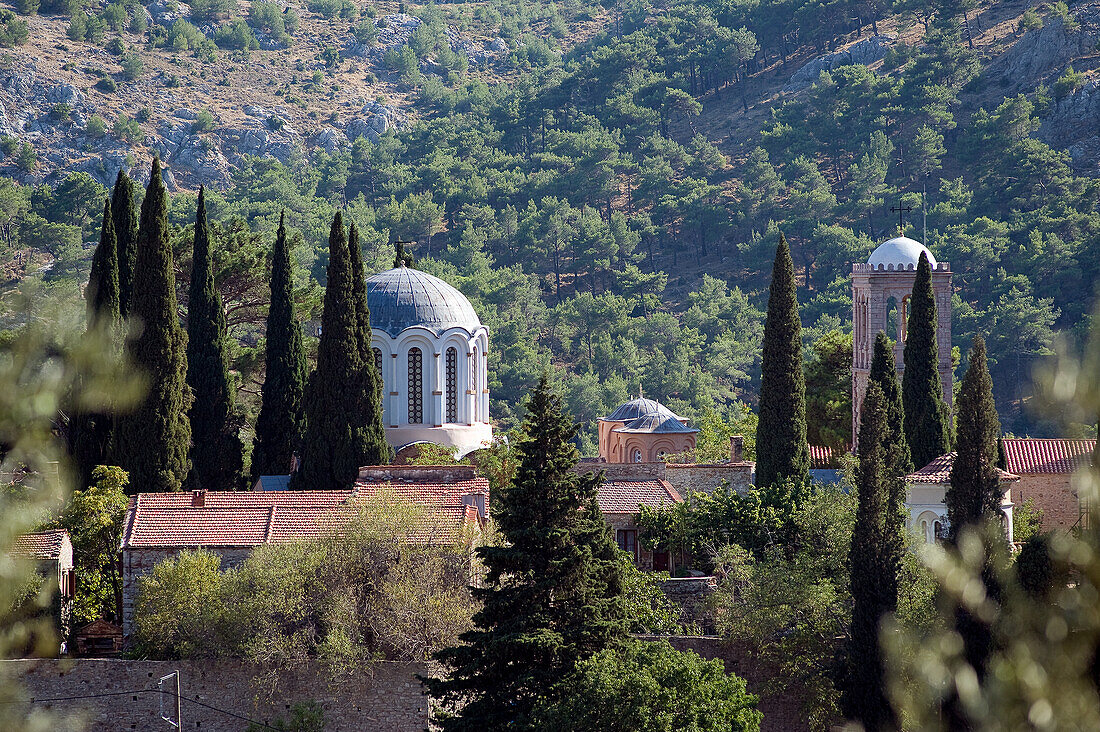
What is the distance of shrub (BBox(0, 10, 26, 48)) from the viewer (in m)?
96.7

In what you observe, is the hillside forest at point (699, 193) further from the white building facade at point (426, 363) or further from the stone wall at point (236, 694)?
the stone wall at point (236, 694)

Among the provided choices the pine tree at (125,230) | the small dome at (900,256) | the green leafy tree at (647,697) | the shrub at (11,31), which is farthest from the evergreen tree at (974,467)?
the shrub at (11,31)

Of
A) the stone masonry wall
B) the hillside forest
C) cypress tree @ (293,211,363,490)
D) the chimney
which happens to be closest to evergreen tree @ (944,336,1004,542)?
the stone masonry wall

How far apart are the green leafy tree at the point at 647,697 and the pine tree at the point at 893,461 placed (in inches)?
148

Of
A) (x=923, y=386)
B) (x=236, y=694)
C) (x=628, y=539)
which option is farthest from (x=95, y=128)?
(x=236, y=694)

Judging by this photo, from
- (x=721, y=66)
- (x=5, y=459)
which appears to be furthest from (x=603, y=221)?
(x=5, y=459)

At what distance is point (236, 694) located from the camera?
953 inches

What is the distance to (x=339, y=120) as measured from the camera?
110m

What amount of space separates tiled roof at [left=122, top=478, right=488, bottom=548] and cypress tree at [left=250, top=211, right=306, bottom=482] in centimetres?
604

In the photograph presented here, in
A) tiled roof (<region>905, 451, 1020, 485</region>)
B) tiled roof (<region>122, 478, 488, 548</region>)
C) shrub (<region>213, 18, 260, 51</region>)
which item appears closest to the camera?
tiled roof (<region>122, 478, 488, 548</region>)

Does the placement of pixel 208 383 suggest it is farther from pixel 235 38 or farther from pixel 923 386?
pixel 235 38

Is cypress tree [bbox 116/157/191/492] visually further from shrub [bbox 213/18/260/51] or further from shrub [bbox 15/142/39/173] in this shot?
shrub [bbox 213/18/260/51]

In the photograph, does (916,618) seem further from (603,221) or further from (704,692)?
(603,221)

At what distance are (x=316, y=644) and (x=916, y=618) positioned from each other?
973 cm
